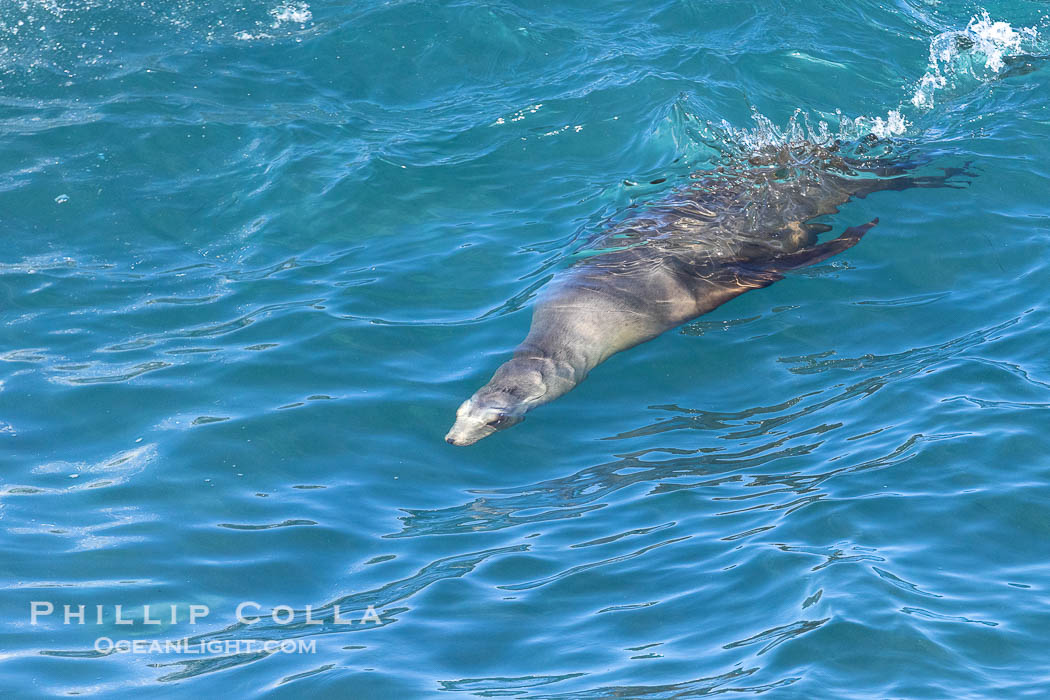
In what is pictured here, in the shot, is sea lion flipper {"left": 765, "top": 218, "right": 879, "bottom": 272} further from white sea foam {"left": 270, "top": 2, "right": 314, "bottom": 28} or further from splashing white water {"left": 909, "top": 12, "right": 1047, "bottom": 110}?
white sea foam {"left": 270, "top": 2, "right": 314, "bottom": 28}

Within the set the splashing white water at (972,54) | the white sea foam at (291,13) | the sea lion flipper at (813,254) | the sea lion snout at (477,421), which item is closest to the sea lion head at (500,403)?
the sea lion snout at (477,421)

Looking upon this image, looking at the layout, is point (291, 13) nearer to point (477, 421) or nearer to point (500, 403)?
point (500, 403)

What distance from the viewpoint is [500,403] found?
657 cm

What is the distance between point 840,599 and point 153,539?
11.6 ft

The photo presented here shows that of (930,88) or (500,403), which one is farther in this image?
(930,88)

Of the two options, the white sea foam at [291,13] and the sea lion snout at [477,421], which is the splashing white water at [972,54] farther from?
the white sea foam at [291,13]

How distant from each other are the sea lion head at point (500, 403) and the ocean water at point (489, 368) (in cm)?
13

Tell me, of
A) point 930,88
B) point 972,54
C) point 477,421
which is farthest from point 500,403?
point 972,54

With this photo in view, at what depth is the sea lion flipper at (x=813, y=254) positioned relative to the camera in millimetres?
A: 7905

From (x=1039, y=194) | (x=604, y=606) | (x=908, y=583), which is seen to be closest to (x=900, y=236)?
(x=1039, y=194)

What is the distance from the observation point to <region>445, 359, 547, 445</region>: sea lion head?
20.9 feet

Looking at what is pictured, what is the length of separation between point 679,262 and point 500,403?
221 centimetres

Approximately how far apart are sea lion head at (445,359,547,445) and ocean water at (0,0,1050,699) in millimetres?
133

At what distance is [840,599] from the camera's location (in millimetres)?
4410
